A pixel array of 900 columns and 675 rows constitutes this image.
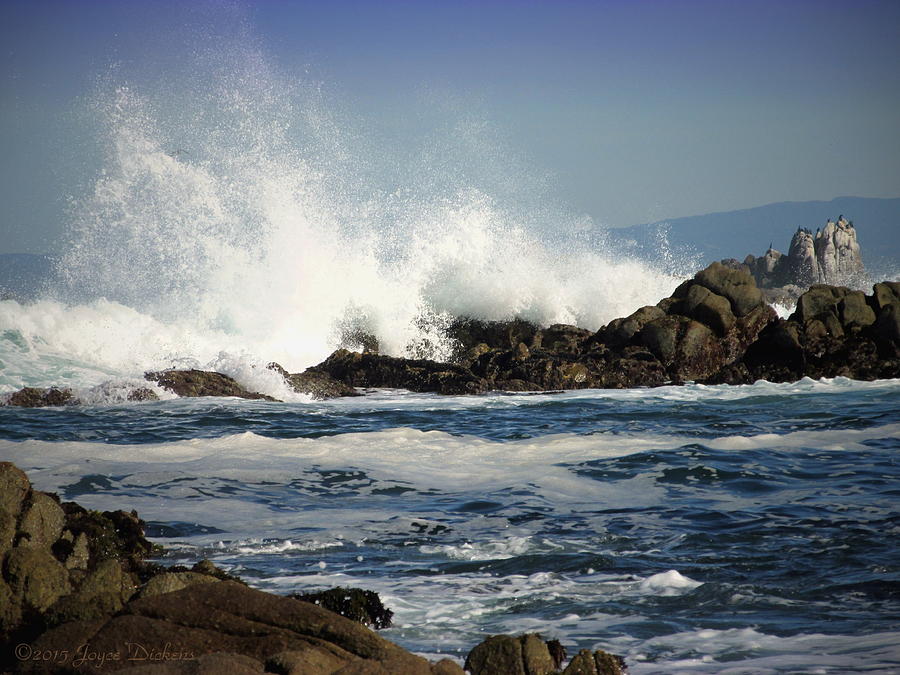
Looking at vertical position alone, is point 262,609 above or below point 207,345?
below

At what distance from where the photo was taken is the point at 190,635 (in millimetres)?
3135

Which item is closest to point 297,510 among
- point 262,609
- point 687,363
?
point 262,609

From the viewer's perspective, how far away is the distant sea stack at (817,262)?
51.4m

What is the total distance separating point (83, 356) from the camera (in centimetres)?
1906

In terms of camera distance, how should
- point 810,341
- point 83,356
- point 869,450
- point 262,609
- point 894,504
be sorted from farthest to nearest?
point 83,356 < point 810,341 < point 869,450 < point 894,504 < point 262,609

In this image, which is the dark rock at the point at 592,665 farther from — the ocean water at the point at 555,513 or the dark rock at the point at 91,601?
the dark rock at the point at 91,601

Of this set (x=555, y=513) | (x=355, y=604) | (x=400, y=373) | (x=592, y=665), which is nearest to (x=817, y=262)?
(x=400, y=373)

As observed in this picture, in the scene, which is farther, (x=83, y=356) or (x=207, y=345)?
(x=207, y=345)

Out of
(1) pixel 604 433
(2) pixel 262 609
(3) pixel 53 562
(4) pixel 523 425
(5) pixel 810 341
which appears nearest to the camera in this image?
(2) pixel 262 609

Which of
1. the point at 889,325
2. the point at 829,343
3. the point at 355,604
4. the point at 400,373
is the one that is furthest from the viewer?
the point at 400,373

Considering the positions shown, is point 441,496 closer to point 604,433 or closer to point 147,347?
point 604,433

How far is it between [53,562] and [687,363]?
15.0 m

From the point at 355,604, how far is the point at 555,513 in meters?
2.91

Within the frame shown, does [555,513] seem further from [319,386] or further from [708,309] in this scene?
[708,309]
